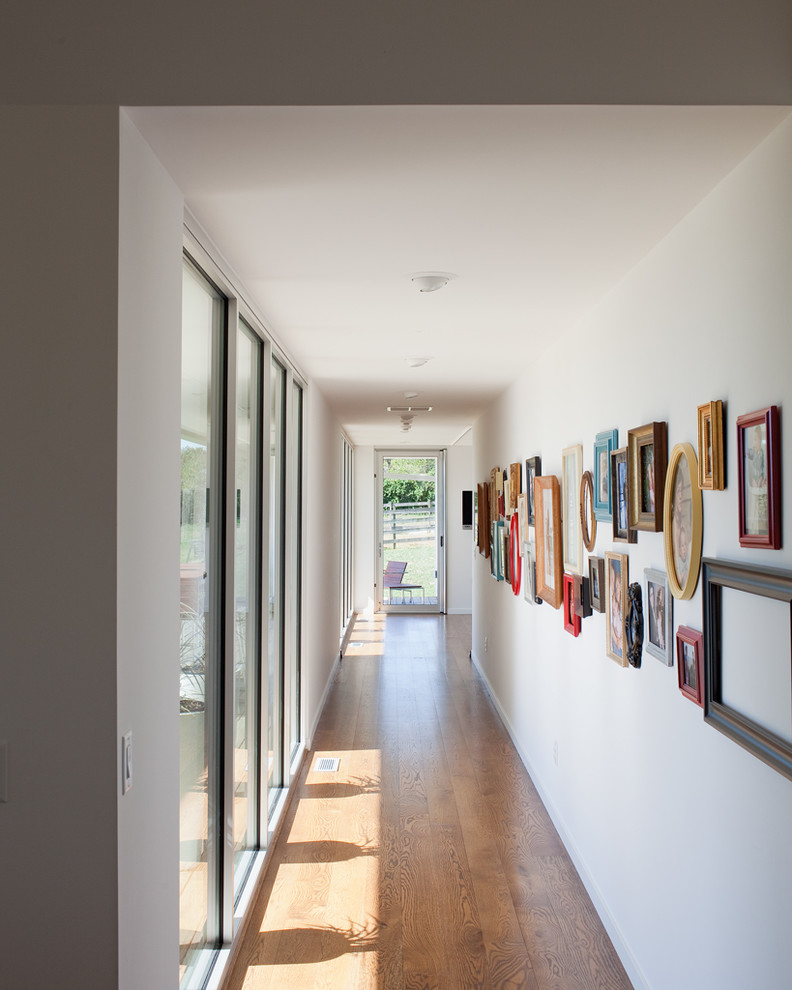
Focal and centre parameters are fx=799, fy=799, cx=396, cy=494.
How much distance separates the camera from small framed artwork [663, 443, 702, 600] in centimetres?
210

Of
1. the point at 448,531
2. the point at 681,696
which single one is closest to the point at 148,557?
the point at 681,696

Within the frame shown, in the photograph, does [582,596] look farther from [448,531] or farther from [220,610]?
[448,531]

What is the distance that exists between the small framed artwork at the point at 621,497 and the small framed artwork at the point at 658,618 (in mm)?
206

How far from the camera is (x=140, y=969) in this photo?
1618 mm

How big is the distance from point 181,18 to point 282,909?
3000 mm

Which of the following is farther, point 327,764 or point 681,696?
point 327,764

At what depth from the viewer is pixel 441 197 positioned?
2006 millimetres

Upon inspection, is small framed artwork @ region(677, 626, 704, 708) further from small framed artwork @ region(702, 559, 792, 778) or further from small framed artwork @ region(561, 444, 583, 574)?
small framed artwork @ region(561, 444, 583, 574)

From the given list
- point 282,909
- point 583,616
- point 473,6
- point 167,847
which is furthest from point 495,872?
point 473,6

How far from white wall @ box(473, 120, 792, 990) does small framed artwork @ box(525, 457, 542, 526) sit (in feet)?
1.78

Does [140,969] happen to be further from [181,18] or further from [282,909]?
[181,18]

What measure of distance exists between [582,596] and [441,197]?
190 centimetres

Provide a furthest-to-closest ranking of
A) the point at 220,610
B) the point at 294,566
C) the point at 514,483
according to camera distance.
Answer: the point at 514,483
the point at 294,566
the point at 220,610

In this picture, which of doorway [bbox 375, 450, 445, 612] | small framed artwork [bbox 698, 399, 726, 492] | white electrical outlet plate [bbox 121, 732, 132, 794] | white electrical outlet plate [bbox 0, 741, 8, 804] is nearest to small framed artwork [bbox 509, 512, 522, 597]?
small framed artwork [bbox 698, 399, 726, 492]
